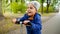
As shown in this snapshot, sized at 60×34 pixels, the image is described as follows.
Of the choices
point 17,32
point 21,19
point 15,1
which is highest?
point 15,1

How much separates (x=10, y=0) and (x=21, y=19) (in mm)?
271

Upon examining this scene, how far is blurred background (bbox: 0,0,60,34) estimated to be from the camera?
6.82 ft

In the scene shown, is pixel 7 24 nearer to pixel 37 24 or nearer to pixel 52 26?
pixel 37 24

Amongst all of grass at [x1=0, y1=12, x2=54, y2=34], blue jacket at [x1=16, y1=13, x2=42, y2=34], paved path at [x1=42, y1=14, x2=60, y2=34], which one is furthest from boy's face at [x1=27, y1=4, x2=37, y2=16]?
paved path at [x1=42, y1=14, x2=60, y2=34]

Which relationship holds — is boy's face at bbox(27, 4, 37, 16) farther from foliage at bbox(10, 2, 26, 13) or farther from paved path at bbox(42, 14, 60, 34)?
paved path at bbox(42, 14, 60, 34)

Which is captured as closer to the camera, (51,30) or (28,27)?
(28,27)

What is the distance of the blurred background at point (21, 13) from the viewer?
2078 mm

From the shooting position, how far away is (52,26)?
2.15 m

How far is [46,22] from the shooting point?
7.01 ft

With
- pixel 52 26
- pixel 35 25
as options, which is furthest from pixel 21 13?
pixel 52 26

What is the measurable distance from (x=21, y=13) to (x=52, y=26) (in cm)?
42

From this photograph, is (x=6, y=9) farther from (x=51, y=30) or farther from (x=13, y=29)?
(x=51, y=30)

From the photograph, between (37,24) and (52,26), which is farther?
(52,26)

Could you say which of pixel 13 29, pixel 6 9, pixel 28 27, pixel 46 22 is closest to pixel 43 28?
pixel 46 22
